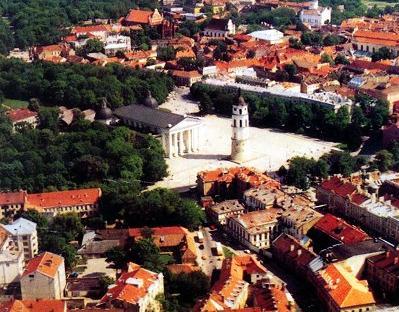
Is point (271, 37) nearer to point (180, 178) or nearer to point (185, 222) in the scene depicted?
point (180, 178)

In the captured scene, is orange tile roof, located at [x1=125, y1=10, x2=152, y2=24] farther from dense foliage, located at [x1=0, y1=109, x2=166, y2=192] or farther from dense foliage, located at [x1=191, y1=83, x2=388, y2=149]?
dense foliage, located at [x1=0, y1=109, x2=166, y2=192]

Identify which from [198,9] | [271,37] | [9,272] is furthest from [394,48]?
[9,272]

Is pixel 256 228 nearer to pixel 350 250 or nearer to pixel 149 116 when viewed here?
pixel 350 250

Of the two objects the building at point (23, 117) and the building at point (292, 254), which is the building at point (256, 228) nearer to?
the building at point (292, 254)

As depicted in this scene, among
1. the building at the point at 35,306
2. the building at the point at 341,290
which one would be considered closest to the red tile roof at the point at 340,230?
the building at the point at 341,290

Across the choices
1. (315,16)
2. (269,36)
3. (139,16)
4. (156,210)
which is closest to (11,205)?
(156,210)

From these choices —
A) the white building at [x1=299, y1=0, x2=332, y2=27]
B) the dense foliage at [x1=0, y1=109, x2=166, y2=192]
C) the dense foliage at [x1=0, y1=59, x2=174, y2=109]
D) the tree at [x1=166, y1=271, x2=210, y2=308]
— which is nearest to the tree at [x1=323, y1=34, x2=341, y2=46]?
the white building at [x1=299, y1=0, x2=332, y2=27]
